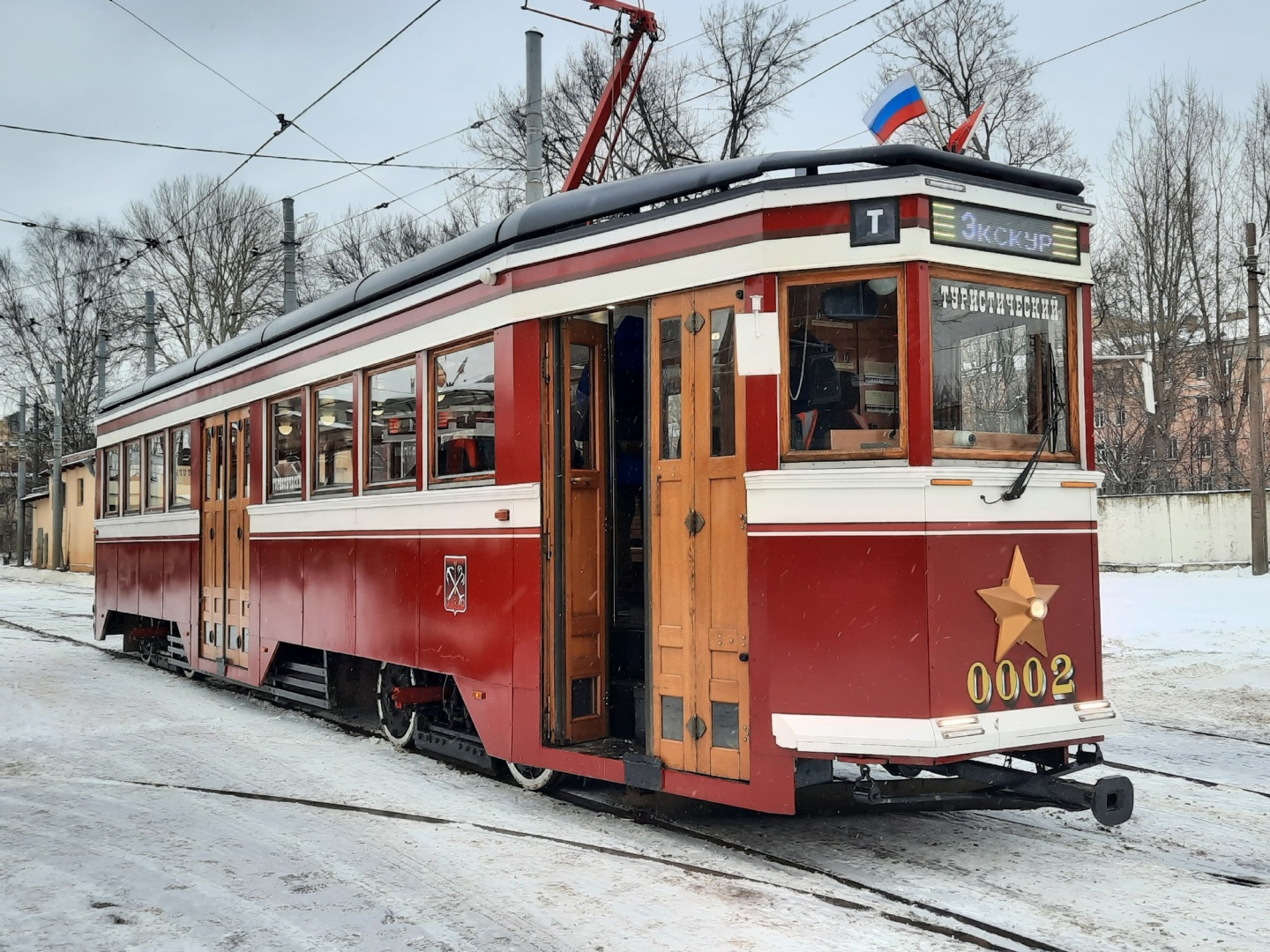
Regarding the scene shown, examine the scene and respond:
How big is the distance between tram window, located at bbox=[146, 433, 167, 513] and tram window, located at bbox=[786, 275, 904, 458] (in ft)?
31.6

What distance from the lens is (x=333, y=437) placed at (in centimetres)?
871

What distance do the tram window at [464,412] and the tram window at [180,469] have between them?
5700mm

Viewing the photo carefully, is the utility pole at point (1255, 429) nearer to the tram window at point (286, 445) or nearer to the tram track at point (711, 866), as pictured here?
the tram window at point (286, 445)

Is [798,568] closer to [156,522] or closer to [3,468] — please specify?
[156,522]

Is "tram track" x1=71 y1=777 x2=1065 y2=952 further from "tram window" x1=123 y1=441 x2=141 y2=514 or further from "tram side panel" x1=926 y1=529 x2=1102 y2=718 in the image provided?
"tram window" x1=123 y1=441 x2=141 y2=514

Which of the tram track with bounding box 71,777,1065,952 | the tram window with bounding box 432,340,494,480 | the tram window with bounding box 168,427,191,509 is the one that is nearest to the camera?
the tram track with bounding box 71,777,1065,952

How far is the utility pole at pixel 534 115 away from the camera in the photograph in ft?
43.2

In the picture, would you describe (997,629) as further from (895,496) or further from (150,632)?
(150,632)

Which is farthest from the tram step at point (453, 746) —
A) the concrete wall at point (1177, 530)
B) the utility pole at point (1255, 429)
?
the concrete wall at point (1177, 530)

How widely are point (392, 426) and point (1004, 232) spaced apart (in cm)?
425

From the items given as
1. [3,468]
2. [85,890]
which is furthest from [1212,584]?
[3,468]

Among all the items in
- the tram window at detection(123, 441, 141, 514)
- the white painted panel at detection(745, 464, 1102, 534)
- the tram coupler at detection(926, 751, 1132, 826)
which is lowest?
the tram coupler at detection(926, 751, 1132, 826)

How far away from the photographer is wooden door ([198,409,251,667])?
10.5 metres

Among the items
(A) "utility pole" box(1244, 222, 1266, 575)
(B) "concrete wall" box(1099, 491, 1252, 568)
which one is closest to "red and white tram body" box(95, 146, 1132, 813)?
(A) "utility pole" box(1244, 222, 1266, 575)
